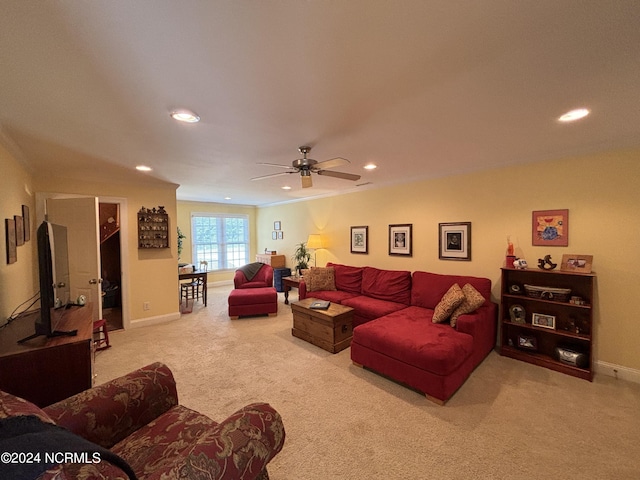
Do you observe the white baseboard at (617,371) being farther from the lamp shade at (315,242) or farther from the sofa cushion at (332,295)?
the lamp shade at (315,242)

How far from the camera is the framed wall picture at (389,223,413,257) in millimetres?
4266

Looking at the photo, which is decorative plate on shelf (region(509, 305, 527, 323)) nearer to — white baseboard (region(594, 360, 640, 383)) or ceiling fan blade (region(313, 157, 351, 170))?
white baseboard (region(594, 360, 640, 383))

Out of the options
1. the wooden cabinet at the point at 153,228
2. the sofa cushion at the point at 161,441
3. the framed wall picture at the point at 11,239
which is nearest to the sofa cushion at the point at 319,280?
the wooden cabinet at the point at 153,228

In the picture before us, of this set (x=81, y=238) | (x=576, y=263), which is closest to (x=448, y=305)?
(x=576, y=263)

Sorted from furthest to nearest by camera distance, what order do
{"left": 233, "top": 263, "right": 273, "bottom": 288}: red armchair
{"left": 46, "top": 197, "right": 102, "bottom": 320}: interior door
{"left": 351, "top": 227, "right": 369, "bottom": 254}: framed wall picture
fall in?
{"left": 233, "top": 263, "right": 273, "bottom": 288}: red armchair → {"left": 351, "top": 227, "right": 369, "bottom": 254}: framed wall picture → {"left": 46, "top": 197, "right": 102, "bottom": 320}: interior door

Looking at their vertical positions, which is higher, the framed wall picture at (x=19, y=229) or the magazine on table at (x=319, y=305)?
the framed wall picture at (x=19, y=229)

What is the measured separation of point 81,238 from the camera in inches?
139

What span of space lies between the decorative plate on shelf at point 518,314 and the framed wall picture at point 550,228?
2.57 feet

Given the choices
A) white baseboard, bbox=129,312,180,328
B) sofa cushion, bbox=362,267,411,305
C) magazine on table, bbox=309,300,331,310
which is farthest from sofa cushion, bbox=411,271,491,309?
white baseboard, bbox=129,312,180,328

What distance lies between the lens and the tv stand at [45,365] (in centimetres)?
172

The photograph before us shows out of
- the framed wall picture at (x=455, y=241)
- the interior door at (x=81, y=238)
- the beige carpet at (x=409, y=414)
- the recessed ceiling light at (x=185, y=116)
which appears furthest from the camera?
the framed wall picture at (x=455, y=241)

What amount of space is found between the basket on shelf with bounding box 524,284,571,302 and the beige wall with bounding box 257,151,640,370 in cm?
30

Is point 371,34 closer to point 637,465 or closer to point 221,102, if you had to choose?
point 221,102

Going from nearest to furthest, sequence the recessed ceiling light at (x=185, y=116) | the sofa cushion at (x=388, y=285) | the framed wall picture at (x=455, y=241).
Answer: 1. the recessed ceiling light at (x=185, y=116)
2. the framed wall picture at (x=455, y=241)
3. the sofa cushion at (x=388, y=285)
